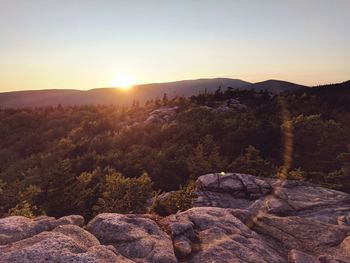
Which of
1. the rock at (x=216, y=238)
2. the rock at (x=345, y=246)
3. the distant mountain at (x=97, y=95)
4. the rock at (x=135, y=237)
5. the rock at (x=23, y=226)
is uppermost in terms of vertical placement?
the rock at (x=23, y=226)

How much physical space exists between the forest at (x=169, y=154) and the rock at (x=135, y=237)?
314cm

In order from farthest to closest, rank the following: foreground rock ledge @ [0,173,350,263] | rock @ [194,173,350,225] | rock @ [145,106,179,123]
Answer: rock @ [145,106,179,123]
rock @ [194,173,350,225]
foreground rock ledge @ [0,173,350,263]

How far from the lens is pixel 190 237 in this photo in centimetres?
696

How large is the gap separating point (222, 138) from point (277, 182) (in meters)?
11.7

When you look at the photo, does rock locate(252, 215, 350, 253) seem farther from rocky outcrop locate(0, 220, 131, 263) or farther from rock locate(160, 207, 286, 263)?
rocky outcrop locate(0, 220, 131, 263)

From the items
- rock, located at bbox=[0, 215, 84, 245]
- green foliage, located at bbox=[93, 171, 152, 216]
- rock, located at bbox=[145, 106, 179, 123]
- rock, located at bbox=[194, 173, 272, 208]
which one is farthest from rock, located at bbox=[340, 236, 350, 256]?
rock, located at bbox=[145, 106, 179, 123]

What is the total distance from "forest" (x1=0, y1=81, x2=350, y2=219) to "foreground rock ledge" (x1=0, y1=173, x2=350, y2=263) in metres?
2.81

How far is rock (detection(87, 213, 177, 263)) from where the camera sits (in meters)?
6.07

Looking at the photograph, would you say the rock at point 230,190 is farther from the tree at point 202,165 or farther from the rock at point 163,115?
the rock at point 163,115

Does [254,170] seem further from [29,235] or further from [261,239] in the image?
[29,235]

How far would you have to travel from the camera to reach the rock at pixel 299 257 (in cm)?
651

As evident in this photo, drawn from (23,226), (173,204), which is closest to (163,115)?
(173,204)

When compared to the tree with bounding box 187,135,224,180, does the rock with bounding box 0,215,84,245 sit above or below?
above

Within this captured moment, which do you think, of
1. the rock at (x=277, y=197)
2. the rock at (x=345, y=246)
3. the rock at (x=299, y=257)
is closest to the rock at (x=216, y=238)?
the rock at (x=299, y=257)
